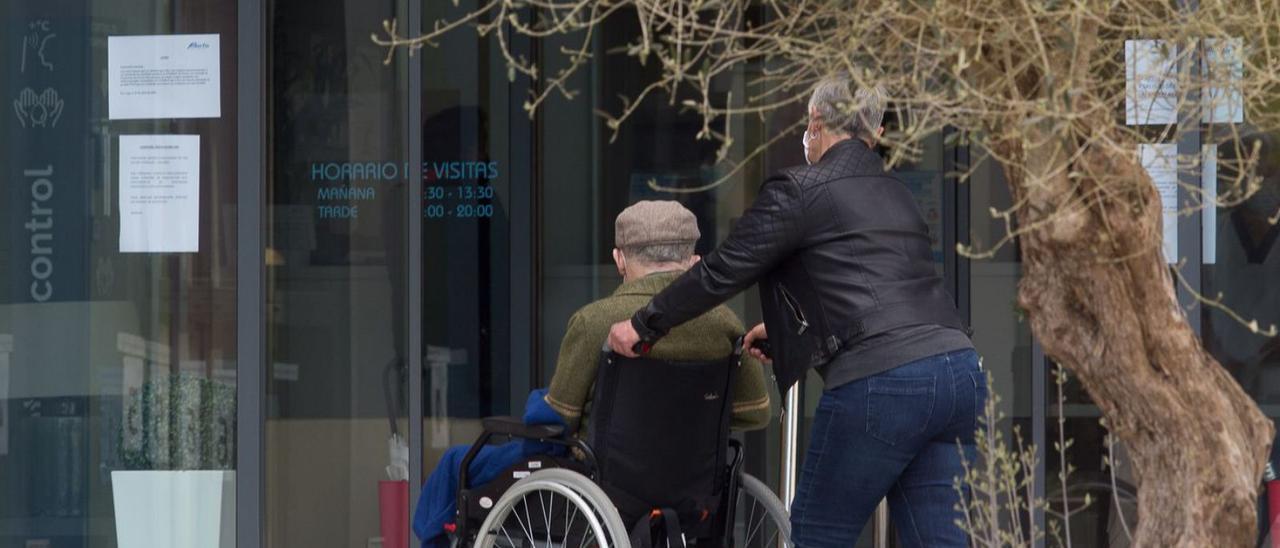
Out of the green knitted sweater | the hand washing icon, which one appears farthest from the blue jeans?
the hand washing icon

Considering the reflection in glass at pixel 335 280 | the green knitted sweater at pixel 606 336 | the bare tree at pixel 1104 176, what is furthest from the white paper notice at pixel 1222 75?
the reflection in glass at pixel 335 280

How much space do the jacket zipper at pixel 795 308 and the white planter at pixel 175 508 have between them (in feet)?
9.58

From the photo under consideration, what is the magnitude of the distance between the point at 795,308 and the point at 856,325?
18 cm

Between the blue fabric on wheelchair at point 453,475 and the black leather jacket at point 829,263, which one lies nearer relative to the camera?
the black leather jacket at point 829,263

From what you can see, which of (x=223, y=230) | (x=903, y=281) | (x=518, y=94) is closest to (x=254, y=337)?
(x=223, y=230)

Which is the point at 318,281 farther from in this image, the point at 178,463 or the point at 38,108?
the point at 38,108

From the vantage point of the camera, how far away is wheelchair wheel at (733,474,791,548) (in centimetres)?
468

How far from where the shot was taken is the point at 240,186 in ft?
20.5

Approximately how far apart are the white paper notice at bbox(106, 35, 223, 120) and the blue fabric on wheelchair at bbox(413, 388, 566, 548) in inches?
79.7

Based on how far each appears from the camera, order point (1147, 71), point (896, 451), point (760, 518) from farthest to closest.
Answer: point (760, 518), point (896, 451), point (1147, 71)

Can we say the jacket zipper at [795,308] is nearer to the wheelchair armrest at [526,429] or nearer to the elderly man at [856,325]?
the elderly man at [856,325]

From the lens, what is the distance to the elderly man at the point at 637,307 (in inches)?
178

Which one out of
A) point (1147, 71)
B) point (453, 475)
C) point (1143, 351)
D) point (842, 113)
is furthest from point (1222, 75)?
point (453, 475)

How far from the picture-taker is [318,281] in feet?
21.6
